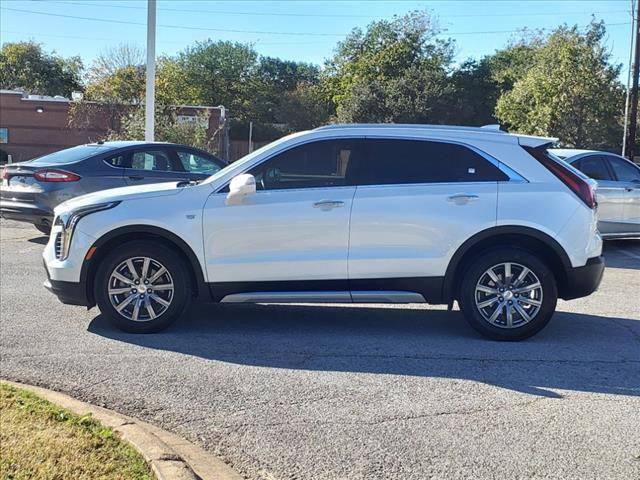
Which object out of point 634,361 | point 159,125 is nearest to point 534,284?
point 634,361

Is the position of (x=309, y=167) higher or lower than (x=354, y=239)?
higher

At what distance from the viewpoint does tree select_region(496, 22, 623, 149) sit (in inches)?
1315

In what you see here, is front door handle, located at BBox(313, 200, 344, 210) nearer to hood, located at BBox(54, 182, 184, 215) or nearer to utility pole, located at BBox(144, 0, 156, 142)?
hood, located at BBox(54, 182, 184, 215)

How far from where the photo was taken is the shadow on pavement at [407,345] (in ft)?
17.2

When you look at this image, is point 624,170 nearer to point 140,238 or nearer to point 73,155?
point 140,238

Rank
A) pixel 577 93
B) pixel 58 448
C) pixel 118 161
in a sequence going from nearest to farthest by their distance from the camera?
pixel 58 448
pixel 118 161
pixel 577 93

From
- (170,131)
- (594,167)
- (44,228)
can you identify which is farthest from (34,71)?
(594,167)

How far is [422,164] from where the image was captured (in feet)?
20.3

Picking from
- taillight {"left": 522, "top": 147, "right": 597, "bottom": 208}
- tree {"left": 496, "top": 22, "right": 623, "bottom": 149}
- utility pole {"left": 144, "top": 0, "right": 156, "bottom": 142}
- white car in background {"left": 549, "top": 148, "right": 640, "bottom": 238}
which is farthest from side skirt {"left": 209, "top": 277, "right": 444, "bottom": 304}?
tree {"left": 496, "top": 22, "right": 623, "bottom": 149}

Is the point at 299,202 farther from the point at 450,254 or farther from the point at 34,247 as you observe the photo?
the point at 34,247

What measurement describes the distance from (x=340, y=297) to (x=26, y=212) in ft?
21.5

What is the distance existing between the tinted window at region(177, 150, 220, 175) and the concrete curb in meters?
7.40

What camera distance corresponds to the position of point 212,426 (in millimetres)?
4203

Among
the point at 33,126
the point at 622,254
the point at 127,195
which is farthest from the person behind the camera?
the point at 33,126
